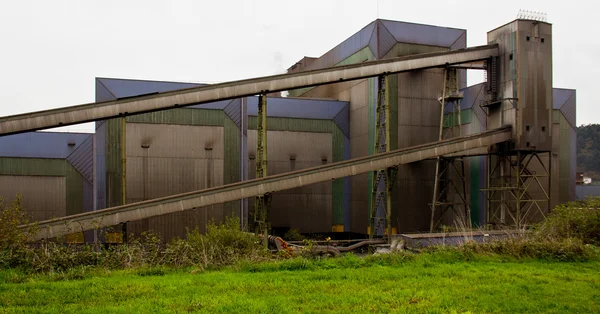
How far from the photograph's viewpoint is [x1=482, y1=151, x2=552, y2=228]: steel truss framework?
22.5m

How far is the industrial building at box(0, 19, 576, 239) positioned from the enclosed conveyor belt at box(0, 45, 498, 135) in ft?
1.02

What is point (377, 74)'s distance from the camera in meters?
21.1

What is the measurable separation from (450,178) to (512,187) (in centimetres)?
438

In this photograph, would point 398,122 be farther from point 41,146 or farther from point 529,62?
point 41,146

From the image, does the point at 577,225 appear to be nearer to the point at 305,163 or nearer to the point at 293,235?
the point at 293,235

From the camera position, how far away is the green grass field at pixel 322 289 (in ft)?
25.7

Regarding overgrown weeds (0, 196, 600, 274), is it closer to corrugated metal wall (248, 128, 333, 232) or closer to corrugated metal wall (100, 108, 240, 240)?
corrugated metal wall (100, 108, 240, 240)

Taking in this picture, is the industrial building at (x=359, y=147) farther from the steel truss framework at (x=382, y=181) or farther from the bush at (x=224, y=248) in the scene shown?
the bush at (x=224, y=248)

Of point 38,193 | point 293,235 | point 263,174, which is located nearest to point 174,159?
point 38,193

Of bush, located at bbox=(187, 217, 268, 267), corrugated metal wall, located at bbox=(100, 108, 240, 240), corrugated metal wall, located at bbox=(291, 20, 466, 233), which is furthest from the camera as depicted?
corrugated metal wall, located at bbox=(291, 20, 466, 233)

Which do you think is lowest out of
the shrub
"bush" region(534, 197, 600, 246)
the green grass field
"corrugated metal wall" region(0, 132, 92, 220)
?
the shrub

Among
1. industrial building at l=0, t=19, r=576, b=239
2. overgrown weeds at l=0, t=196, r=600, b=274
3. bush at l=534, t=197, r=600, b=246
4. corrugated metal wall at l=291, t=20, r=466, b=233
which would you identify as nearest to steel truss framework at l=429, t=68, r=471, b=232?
industrial building at l=0, t=19, r=576, b=239

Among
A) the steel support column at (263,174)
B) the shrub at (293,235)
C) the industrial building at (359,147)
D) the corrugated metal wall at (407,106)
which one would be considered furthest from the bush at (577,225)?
the shrub at (293,235)

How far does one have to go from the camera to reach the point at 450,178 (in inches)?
1046
